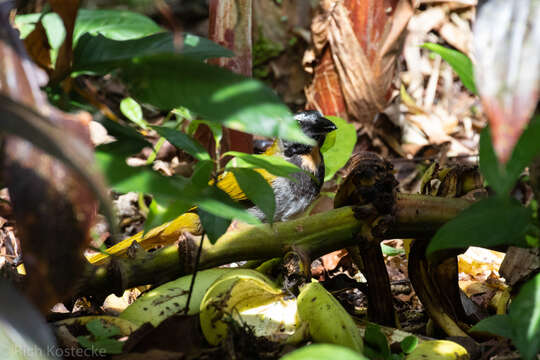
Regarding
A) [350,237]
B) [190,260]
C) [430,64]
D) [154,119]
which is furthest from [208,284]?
[430,64]

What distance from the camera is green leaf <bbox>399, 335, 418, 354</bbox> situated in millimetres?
1550

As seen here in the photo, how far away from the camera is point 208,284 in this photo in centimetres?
175

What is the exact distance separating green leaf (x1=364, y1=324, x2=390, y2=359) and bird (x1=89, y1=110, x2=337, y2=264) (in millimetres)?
1276

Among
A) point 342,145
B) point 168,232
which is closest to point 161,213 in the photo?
point 342,145

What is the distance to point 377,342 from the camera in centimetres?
151

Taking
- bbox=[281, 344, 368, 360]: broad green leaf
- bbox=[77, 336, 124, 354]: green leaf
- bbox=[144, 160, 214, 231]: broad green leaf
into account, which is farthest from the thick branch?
bbox=[281, 344, 368, 360]: broad green leaf

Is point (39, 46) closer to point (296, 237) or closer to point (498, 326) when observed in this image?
point (296, 237)

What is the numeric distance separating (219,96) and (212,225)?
442 mm

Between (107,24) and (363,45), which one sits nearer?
(107,24)

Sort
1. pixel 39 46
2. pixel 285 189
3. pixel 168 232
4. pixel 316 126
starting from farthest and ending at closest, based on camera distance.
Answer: pixel 316 126, pixel 285 189, pixel 168 232, pixel 39 46

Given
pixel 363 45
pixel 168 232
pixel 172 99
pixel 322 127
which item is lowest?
pixel 168 232

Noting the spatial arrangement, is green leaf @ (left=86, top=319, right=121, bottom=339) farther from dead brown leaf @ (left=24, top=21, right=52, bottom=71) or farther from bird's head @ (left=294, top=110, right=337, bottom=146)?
bird's head @ (left=294, top=110, right=337, bottom=146)

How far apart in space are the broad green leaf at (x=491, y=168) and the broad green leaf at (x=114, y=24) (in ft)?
2.64

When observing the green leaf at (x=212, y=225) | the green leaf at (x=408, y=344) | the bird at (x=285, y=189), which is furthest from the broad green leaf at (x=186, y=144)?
the bird at (x=285, y=189)
